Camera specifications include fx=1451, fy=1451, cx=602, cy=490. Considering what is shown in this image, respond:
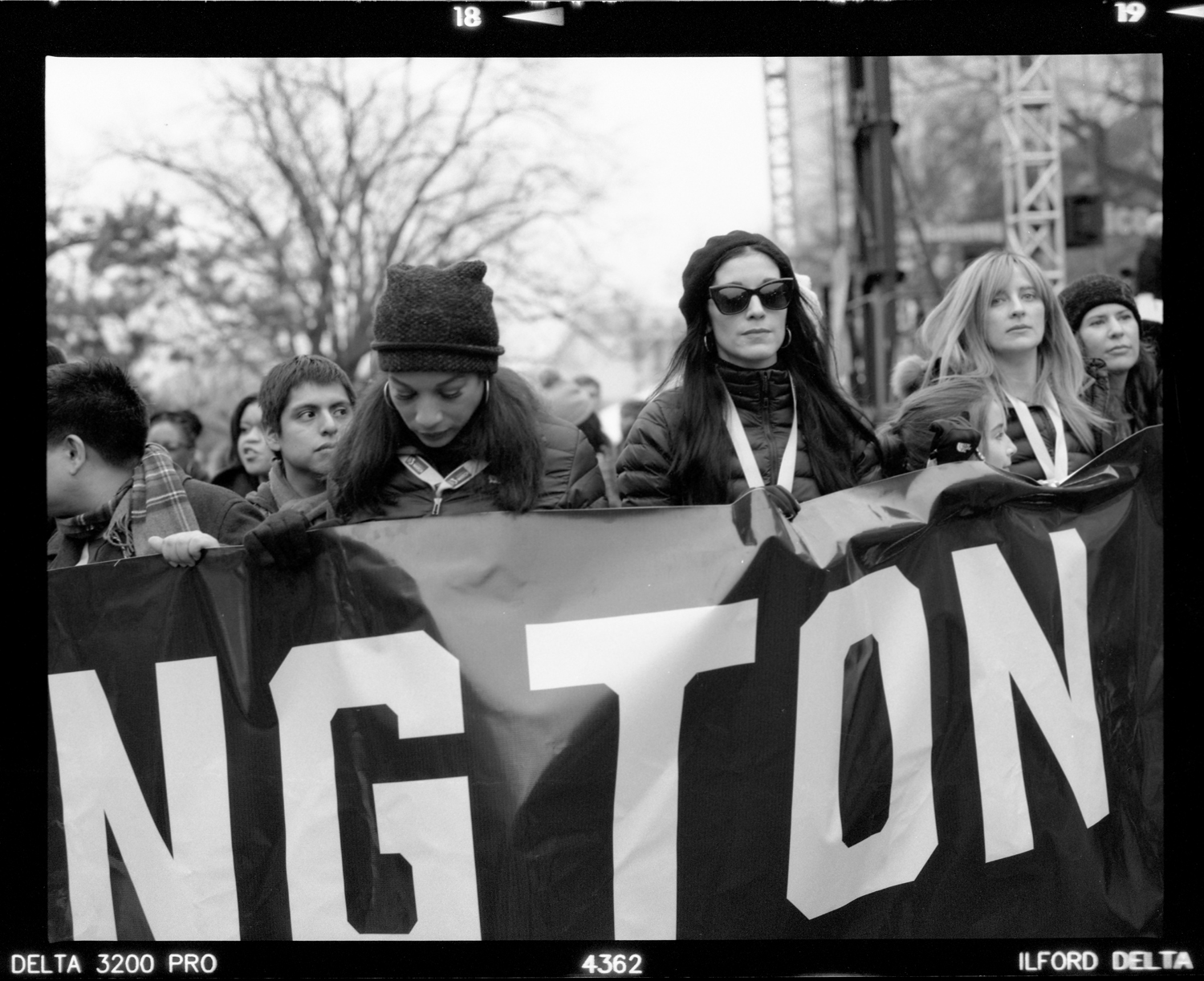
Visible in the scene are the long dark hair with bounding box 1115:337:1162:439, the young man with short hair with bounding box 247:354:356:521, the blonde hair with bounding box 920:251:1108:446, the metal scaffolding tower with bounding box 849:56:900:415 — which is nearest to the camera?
the blonde hair with bounding box 920:251:1108:446

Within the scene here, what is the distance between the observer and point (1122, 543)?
306 cm

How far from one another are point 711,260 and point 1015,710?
1235mm

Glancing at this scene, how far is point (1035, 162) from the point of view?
14.2m

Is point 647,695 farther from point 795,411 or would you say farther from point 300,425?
point 300,425

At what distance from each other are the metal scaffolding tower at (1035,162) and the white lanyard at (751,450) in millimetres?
10789

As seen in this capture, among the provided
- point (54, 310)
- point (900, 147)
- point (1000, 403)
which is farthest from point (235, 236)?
point (1000, 403)

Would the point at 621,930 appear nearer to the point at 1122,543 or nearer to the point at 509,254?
the point at 1122,543

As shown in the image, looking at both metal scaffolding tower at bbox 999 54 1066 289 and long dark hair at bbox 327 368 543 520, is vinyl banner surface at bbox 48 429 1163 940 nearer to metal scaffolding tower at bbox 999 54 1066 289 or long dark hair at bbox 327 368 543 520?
long dark hair at bbox 327 368 543 520

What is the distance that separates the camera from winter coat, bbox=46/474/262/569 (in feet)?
11.6

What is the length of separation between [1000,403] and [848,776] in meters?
1.33

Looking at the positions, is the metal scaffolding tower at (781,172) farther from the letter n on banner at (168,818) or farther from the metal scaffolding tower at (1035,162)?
the letter n on banner at (168,818)

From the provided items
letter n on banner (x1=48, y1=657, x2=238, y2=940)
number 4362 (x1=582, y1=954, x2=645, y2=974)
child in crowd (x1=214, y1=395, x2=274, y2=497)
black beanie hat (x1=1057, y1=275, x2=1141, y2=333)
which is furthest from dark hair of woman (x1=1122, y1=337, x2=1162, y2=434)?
child in crowd (x1=214, y1=395, x2=274, y2=497)

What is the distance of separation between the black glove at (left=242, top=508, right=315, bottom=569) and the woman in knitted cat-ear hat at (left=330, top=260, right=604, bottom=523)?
173mm

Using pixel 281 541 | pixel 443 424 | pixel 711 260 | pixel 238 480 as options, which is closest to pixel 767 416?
pixel 711 260
